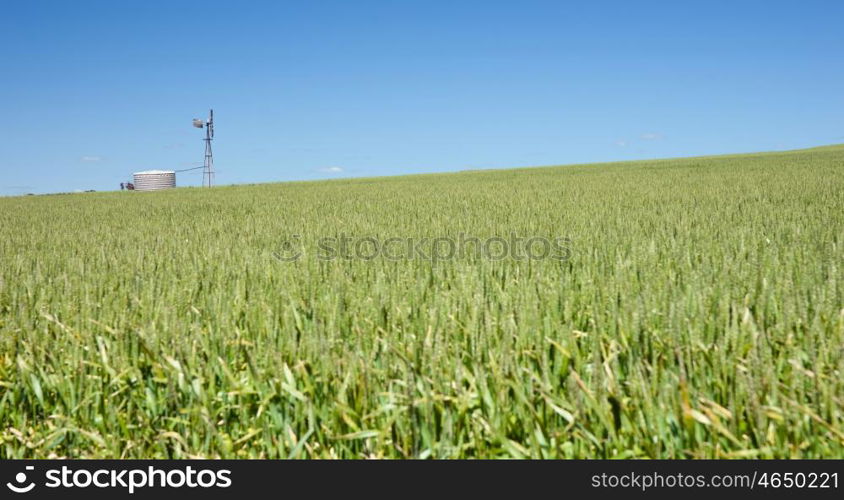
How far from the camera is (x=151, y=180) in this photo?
1425 inches

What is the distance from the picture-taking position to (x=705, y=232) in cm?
412

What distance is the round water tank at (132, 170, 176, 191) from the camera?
36128 mm

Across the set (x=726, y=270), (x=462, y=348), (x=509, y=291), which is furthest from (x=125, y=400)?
(x=726, y=270)

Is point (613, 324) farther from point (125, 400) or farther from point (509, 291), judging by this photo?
point (125, 400)

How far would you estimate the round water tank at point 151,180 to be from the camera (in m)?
36.1
